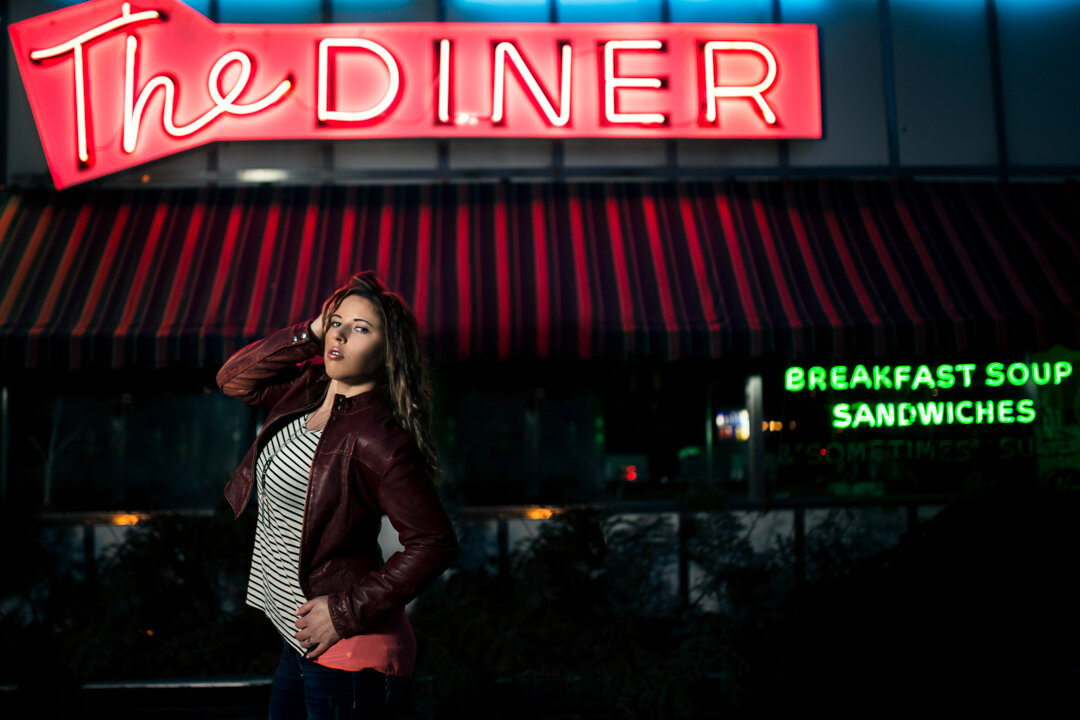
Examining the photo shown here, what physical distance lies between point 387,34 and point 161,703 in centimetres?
574

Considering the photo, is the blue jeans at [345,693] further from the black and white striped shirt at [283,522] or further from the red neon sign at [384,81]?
the red neon sign at [384,81]

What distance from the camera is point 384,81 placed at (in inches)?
264

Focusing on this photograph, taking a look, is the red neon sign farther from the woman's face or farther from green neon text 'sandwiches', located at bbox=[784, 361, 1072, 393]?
the woman's face

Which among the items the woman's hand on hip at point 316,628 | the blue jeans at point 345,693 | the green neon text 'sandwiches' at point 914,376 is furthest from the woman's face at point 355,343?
the green neon text 'sandwiches' at point 914,376

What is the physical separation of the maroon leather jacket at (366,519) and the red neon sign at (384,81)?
519 cm

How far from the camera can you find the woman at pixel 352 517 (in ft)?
6.25

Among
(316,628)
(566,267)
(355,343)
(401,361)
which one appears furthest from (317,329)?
(566,267)

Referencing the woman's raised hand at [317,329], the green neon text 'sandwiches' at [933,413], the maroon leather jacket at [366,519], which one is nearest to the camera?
the maroon leather jacket at [366,519]

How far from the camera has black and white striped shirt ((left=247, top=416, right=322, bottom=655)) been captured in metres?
2.01

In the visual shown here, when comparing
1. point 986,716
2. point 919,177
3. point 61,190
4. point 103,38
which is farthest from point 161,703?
point 919,177

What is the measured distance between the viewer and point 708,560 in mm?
5469

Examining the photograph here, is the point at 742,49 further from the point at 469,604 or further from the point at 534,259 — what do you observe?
the point at 469,604

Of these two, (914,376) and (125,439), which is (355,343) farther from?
(914,376)

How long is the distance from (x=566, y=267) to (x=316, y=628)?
4446 millimetres
